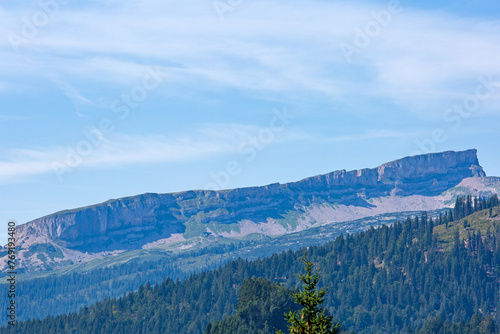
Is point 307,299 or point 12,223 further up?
point 12,223

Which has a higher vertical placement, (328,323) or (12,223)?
(12,223)

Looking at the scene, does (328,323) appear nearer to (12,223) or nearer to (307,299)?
(307,299)

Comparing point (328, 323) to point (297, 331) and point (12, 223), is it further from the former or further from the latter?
point (12, 223)

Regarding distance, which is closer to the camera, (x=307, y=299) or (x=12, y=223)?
(x=307, y=299)

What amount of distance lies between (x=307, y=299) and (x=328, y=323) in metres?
2.77

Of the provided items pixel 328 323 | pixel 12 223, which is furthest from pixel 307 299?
pixel 12 223

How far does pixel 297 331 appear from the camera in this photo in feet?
197

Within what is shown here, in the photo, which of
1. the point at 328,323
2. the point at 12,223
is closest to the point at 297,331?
the point at 328,323

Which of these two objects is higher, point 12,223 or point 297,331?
point 12,223

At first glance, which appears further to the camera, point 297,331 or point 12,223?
point 12,223

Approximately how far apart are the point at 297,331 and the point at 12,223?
123 m

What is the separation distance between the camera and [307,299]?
6009 cm

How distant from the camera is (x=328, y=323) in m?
59.8

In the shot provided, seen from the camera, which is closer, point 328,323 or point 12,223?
point 328,323
